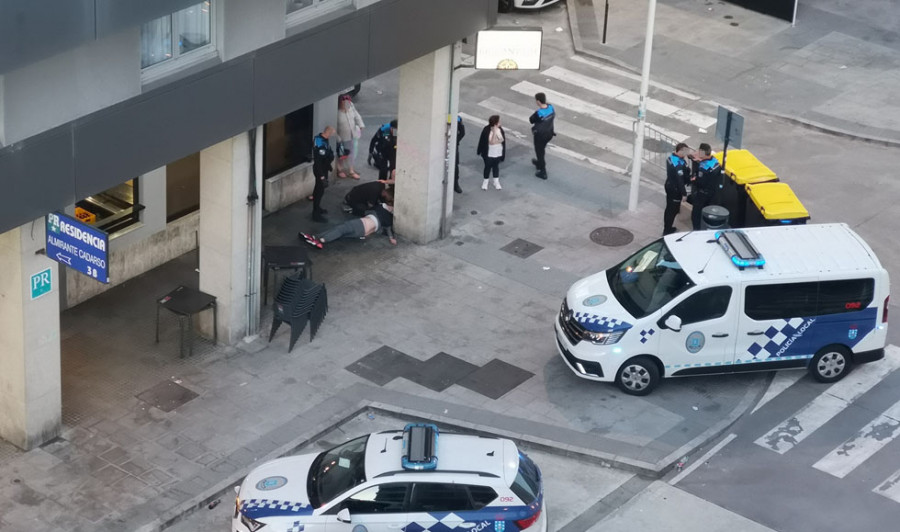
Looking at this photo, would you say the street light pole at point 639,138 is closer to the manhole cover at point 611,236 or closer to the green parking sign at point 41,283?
the manhole cover at point 611,236

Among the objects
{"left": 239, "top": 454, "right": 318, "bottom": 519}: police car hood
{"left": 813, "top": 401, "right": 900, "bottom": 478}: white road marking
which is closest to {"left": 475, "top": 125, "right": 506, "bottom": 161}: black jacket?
{"left": 813, "top": 401, "right": 900, "bottom": 478}: white road marking

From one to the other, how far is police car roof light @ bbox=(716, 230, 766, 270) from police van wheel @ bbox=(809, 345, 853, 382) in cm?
175

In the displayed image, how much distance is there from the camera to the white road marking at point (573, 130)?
99.2 feet

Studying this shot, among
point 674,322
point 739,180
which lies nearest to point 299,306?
point 674,322

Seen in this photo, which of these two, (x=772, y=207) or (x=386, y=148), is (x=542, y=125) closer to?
(x=386, y=148)

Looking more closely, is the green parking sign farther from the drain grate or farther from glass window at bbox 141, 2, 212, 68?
the drain grate

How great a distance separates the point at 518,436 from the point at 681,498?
7.83 feet

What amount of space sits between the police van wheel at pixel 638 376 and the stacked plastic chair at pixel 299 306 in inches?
183

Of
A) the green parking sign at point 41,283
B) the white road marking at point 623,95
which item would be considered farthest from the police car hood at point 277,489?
the white road marking at point 623,95

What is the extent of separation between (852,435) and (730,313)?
2389 mm

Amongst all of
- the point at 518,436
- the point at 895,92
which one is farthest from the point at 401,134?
the point at 895,92

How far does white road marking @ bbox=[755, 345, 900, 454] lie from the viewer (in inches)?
840

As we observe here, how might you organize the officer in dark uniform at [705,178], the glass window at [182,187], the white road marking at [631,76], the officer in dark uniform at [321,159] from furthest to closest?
the white road marking at [631,76]
the officer in dark uniform at [321,159]
the officer in dark uniform at [705,178]
the glass window at [182,187]

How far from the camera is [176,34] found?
2009cm
